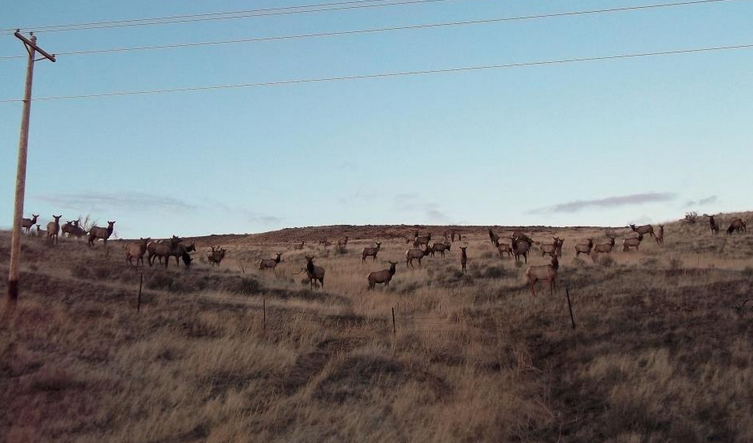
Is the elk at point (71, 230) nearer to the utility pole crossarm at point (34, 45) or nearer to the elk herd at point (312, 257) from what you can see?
the elk herd at point (312, 257)

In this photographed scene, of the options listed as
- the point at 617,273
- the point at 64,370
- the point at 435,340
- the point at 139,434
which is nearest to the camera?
the point at 139,434

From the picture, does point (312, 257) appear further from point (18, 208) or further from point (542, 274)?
point (18, 208)

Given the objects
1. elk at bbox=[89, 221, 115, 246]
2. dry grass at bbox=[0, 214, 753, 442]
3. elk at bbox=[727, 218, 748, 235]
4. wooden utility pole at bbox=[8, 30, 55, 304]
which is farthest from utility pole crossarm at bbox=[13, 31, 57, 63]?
elk at bbox=[727, 218, 748, 235]

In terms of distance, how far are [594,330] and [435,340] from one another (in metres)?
4.78

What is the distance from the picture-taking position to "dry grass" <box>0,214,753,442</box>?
12219mm

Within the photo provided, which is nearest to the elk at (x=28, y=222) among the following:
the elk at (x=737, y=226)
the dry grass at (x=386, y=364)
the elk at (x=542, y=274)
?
the dry grass at (x=386, y=364)

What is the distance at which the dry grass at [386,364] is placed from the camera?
12.2 metres

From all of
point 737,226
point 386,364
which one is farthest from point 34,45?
point 737,226

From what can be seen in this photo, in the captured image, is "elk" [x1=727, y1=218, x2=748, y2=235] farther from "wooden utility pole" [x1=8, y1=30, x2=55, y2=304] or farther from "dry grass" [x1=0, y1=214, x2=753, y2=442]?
"wooden utility pole" [x1=8, y1=30, x2=55, y2=304]

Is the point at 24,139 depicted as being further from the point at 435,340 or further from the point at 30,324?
the point at 435,340

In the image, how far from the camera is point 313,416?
12914mm

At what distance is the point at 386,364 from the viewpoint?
16.2 m

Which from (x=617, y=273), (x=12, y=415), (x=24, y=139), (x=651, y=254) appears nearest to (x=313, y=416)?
(x=12, y=415)

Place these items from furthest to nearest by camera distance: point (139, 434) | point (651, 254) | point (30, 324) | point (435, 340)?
1. point (651, 254)
2. point (435, 340)
3. point (30, 324)
4. point (139, 434)
